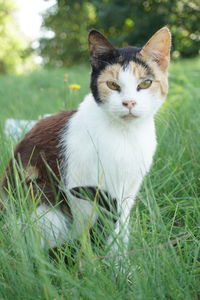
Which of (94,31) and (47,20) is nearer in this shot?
(94,31)

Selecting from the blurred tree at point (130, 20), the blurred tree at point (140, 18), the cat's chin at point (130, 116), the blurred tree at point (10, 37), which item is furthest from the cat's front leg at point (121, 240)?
the blurred tree at point (10, 37)

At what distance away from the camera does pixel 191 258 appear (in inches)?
49.6

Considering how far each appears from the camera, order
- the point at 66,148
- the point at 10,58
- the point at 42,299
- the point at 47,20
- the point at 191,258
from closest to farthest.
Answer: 1. the point at 42,299
2. the point at 191,258
3. the point at 66,148
4. the point at 47,20
5. the point at 10,58

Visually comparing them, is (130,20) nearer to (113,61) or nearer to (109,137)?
(113,61)

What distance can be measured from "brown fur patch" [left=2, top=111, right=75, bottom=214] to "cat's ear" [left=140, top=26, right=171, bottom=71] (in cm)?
42

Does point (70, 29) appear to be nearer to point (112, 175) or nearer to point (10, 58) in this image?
point (10, 58)

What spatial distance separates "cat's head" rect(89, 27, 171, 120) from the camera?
150cm

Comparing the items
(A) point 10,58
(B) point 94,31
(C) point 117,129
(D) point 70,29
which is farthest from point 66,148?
(A) point 10,58

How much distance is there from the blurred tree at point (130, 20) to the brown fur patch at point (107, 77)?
13.7ft

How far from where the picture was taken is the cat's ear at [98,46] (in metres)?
1.56

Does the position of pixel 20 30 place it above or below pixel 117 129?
above

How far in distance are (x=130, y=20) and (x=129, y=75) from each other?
1131 cm

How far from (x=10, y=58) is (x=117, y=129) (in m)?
23.1

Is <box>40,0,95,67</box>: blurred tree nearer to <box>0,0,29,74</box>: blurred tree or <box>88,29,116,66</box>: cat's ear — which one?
<box>0,0,29,74</box>: blurred tree
